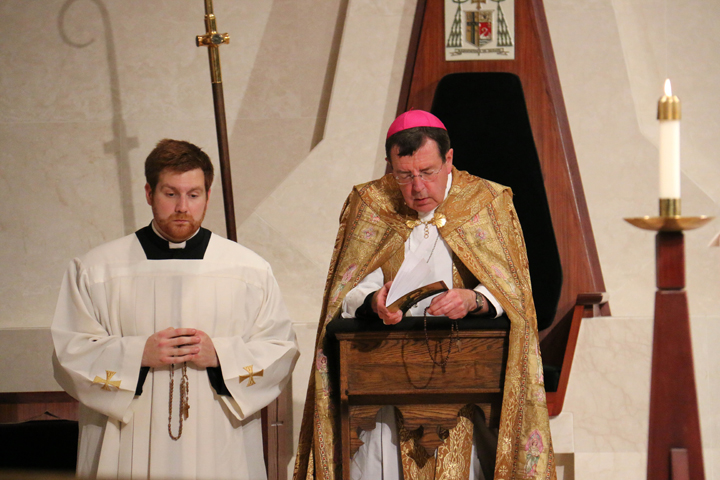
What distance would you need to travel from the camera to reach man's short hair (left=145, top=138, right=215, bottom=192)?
10.8 ft

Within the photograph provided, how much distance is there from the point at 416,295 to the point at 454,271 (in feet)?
2.14

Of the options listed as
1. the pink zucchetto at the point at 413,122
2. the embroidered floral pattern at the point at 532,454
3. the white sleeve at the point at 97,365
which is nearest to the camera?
the embroidered floral pattern at the point at 532,454

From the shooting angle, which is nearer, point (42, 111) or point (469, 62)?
point (469, 62)

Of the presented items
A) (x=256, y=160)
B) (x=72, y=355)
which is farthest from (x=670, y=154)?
(x=256, y=160)

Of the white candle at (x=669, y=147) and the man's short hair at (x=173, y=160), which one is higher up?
the man's short hair at (x=173, y=160)

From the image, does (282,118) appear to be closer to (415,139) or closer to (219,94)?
(219,94)

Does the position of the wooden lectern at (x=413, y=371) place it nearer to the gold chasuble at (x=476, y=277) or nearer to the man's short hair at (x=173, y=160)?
the gold chasuble at (x=476, y=277)

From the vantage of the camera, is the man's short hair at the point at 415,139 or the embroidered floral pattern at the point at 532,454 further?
the man's short hair at the point at 415,139

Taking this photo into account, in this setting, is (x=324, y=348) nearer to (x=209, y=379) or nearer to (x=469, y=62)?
(x=209, y=379)

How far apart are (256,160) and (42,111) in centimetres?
152

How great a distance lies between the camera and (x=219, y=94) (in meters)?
4.41

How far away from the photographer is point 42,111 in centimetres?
547

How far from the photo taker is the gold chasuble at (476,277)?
9.96 ft

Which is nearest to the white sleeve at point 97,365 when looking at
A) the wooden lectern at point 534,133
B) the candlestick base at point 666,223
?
the candlestick base at point 666,223
